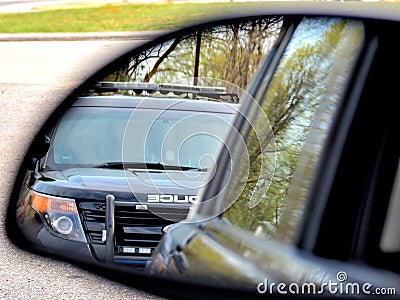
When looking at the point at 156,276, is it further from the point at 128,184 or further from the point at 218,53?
the point at 218,53

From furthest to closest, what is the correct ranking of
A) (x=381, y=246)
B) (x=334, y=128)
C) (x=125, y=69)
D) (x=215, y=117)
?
1. (x=125, y=69)
2. (x=215, y=117)
3. (x=334, y=128)
4. (x=381, y=246)

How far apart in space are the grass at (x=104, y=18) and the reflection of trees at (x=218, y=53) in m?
15.2

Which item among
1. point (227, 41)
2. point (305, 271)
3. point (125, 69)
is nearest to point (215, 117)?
point (227, 41)

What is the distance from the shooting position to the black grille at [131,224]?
6.02 feet

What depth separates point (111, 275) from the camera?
62.8 inches

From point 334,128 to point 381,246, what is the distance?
0.25m

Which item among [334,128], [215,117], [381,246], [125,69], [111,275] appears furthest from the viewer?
[125,69]

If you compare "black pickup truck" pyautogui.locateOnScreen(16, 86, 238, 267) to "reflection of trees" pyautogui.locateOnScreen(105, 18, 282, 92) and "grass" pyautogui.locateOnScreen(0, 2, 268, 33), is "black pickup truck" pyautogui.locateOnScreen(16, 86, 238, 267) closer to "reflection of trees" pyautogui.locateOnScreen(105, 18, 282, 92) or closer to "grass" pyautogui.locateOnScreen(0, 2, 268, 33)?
"reflection of trees" pyautogui.locateOnScreen(105, 18, 282, 92)

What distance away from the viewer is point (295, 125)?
5.14ft

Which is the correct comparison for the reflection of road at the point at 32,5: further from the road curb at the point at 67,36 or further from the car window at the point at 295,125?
the car window at the point at 295,125

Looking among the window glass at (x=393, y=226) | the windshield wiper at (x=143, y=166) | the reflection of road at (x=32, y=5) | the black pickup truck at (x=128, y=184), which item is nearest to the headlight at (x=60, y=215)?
the black pickup truck at (x=128, y=184)

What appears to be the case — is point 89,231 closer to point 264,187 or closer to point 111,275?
point 111,275

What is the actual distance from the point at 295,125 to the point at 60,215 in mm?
668

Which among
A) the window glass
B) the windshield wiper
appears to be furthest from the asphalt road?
the window glass
